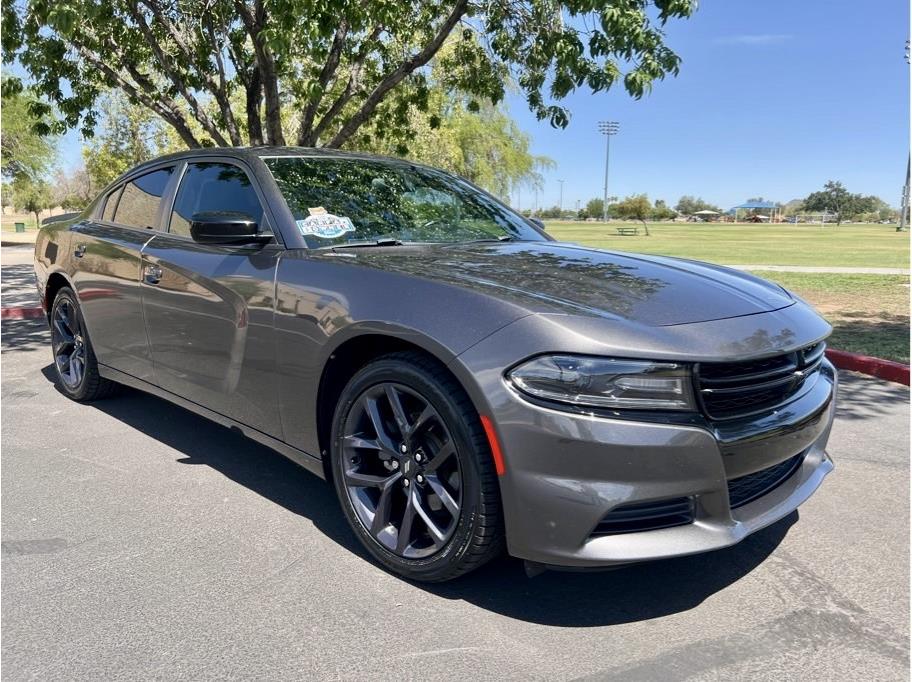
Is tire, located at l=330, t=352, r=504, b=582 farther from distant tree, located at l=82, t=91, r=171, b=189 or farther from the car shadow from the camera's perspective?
distant tree, located at l=82, t=91, r=171, b=189

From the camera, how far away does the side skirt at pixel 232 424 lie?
123 inches

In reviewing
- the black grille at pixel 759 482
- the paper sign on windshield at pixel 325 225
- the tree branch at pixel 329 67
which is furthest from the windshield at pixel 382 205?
the tree branch at pixel 329 67

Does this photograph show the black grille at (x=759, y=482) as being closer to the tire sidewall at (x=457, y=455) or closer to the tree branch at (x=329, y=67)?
the tire sidewall at (x=457, y=455)

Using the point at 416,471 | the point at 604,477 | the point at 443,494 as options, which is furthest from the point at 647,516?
the point at 416,471

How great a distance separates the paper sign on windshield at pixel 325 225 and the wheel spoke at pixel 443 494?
1.31 m

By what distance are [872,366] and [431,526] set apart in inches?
204

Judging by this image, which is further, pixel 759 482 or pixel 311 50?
pixel 311 50

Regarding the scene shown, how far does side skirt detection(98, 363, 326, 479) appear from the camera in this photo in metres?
3.13

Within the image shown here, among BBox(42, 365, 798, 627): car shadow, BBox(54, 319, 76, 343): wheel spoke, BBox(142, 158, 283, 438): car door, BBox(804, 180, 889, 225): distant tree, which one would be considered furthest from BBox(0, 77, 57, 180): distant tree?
BBox(804, 180, 889, 225): distant tree

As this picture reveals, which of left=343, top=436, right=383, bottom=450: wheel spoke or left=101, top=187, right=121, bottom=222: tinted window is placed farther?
left=101, top=187, right=121, bottom=222: tinted window

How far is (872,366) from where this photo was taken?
248 inches

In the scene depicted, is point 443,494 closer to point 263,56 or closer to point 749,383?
point 749,383

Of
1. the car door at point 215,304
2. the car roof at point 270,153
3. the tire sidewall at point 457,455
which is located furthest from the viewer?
the car roof at point 270,153

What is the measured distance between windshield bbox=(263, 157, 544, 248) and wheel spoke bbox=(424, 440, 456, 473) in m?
1.19
